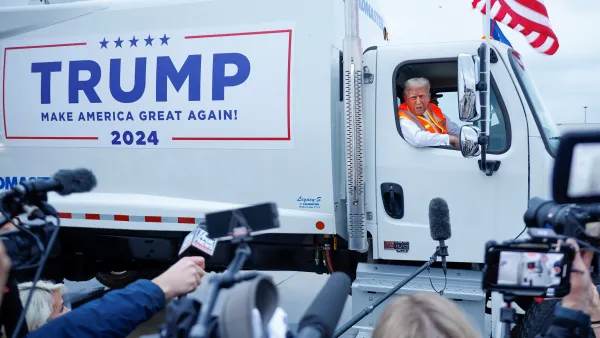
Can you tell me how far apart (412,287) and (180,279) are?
9.39ft

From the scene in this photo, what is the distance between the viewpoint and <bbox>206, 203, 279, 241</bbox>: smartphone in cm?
148

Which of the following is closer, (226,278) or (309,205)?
(226,278)

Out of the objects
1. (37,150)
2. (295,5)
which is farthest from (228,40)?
(37,150)

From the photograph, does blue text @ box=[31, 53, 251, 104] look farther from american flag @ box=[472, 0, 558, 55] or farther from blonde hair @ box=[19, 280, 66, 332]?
american flag @ box=[472, 0, 558, 55]

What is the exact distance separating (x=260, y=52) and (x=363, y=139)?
100cm

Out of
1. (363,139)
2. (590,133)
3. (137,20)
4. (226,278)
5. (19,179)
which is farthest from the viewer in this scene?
(19,179)

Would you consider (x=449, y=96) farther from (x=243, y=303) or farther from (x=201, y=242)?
A: (x=243, y=303)

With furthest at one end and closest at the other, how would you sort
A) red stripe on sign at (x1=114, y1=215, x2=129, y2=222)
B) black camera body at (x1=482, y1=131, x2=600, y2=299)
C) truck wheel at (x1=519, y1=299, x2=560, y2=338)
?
red stripe on sign at (x1=114, y1=215, x2=129, y2=222) < truck wheel at (x1=519, y1=299, x2=560, y2=338) < black camera body at (x1=482, y1=131, x2=600, y2=299)

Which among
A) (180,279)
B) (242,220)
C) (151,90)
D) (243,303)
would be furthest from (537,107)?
(243,303)

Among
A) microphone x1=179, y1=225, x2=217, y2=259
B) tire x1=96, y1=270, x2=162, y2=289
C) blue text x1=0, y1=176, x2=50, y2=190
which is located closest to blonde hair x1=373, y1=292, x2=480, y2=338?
microphone x1=179, y1=225, x2=217, y2=259

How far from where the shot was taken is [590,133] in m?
1.46

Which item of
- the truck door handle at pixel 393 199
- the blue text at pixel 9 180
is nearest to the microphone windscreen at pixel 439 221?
the truck door handle at pixel 393 199

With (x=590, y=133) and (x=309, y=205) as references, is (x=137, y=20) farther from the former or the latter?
(x=590, y=133)

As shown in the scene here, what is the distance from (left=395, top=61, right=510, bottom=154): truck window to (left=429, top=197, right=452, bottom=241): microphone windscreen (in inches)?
29.8
